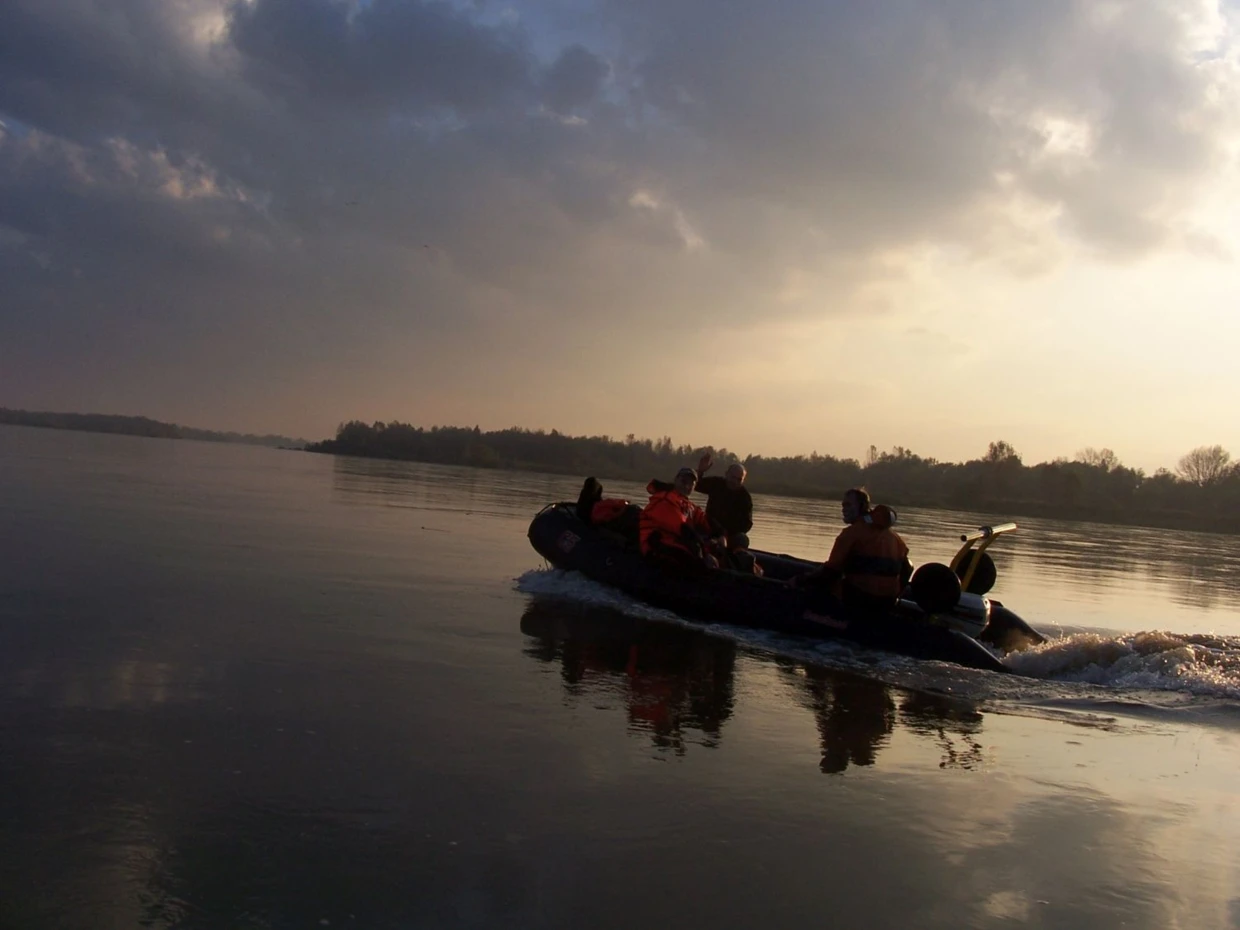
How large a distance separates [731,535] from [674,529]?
1.51 m

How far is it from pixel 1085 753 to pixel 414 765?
399 centimetres

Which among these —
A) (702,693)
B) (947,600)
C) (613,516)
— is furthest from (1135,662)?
(613,516)

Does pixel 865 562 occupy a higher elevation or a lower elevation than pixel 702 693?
higher

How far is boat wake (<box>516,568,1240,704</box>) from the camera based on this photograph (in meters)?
7.78

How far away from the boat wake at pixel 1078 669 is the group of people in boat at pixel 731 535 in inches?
22.6

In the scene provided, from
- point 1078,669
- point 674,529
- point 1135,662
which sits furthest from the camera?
point 674,529

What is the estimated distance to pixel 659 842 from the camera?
4082mm

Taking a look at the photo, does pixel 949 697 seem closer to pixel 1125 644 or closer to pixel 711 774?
pixel 1125 644

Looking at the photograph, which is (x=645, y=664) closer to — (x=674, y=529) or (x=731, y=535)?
(x=674, y=529)

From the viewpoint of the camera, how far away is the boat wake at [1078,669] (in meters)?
7.78

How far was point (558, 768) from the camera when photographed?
489 cm

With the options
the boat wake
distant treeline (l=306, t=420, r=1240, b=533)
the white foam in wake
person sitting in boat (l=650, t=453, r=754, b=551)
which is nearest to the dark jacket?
person sitting in boat (l=650, t=453, r=754, b=551)

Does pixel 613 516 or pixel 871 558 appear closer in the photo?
pixel 871 558

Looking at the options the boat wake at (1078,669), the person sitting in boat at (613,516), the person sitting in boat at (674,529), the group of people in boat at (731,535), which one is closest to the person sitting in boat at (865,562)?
the group of people in boat at (731,535)
